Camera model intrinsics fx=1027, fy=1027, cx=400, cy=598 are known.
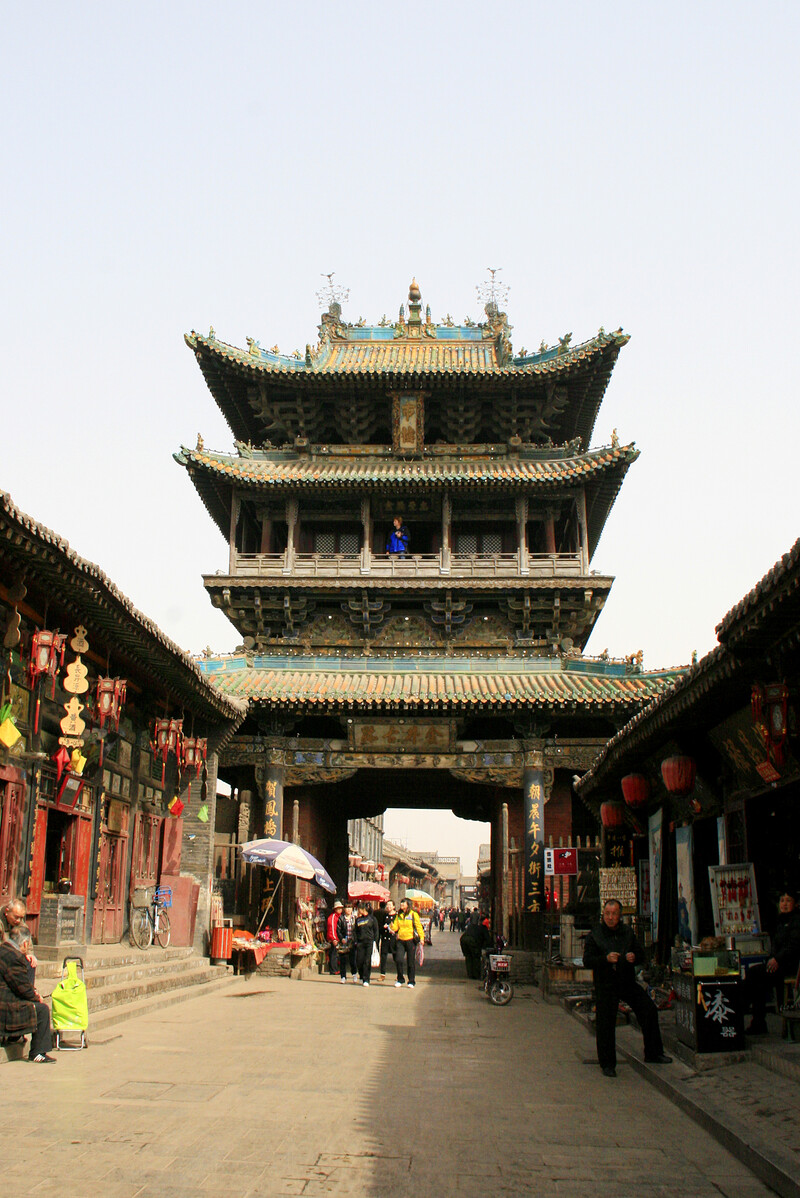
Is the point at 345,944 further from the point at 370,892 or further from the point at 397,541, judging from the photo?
the point at 397,541

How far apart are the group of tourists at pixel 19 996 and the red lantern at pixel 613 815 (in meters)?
10.7

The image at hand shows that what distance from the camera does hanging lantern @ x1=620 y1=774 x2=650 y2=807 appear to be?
14.8 meters

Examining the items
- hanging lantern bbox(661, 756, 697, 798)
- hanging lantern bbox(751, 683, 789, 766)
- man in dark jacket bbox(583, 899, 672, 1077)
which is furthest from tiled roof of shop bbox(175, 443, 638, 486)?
man in dark jacket bbox(583, 899, 672, 1077)

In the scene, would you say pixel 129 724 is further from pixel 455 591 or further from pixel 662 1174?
pixel 662 1174

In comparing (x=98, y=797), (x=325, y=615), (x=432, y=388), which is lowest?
(x=98, y=797)

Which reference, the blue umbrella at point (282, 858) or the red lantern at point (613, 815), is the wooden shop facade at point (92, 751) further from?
the red lantern at point (613, 815)

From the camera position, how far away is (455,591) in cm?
2303

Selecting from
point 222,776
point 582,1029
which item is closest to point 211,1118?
point 582,1029

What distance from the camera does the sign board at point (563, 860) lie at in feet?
60.1

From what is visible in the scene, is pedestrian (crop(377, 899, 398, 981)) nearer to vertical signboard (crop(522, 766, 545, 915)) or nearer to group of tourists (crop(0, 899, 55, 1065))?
vertical signboard (crop(522, 766, 545, 915))

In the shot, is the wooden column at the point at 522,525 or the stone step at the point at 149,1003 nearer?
the stone step at the point at 149,1003

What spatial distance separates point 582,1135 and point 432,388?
20205 millimetres

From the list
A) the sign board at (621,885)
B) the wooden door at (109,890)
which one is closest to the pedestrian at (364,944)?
the wooden door at (109,890)

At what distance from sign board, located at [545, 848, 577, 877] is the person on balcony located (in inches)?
324
